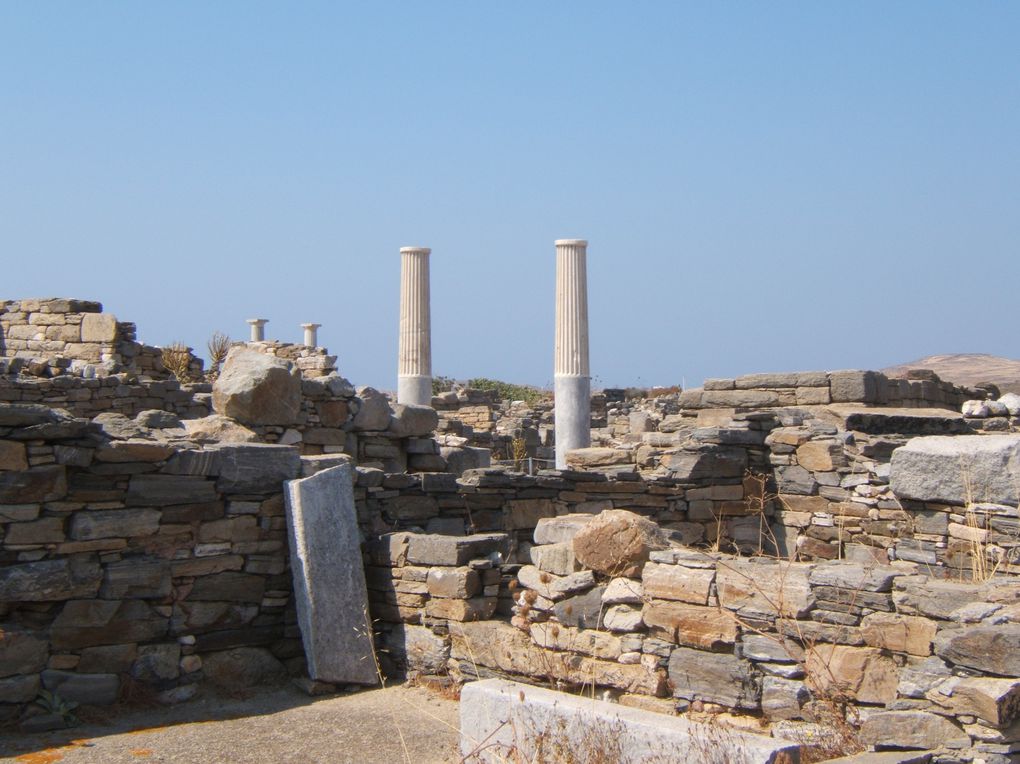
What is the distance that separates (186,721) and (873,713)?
13.2ft

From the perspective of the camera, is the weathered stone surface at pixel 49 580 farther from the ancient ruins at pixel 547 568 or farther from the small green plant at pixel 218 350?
the small green plant at pixel 218 350

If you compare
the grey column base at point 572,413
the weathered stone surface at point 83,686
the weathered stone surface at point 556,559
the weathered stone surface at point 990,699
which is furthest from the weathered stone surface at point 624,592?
the grey column base at point 572,413

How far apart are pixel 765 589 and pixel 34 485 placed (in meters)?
4.35

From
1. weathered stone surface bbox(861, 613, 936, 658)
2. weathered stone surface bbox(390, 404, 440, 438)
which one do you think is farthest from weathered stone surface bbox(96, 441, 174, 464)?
weathered stone surface bbox(861, 613, 936, 658)

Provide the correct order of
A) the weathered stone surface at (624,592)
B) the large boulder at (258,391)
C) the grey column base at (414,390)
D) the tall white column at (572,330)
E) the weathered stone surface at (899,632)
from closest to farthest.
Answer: the weathered stone surface at (899,632) < the weathered stone surface at (624,592) < the large boulder at (258,391) < the tall white column at (572,330) < the grey column base at (414,390)

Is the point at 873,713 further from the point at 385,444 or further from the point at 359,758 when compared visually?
the point at 385,444

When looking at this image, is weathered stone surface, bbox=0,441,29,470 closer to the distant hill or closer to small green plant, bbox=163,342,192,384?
small green plant, bbox=163,342,192,384

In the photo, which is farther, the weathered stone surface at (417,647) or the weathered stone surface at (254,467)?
the weathered stone surface at (254,467)

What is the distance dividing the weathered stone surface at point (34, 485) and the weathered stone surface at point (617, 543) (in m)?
3.19

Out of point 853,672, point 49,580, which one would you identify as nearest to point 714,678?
point 853,672

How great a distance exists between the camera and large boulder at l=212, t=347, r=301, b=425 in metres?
9.85

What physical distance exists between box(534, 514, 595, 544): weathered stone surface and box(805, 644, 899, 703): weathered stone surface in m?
1.84

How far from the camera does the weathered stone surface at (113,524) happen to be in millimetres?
7125

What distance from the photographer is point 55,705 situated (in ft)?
22.3
